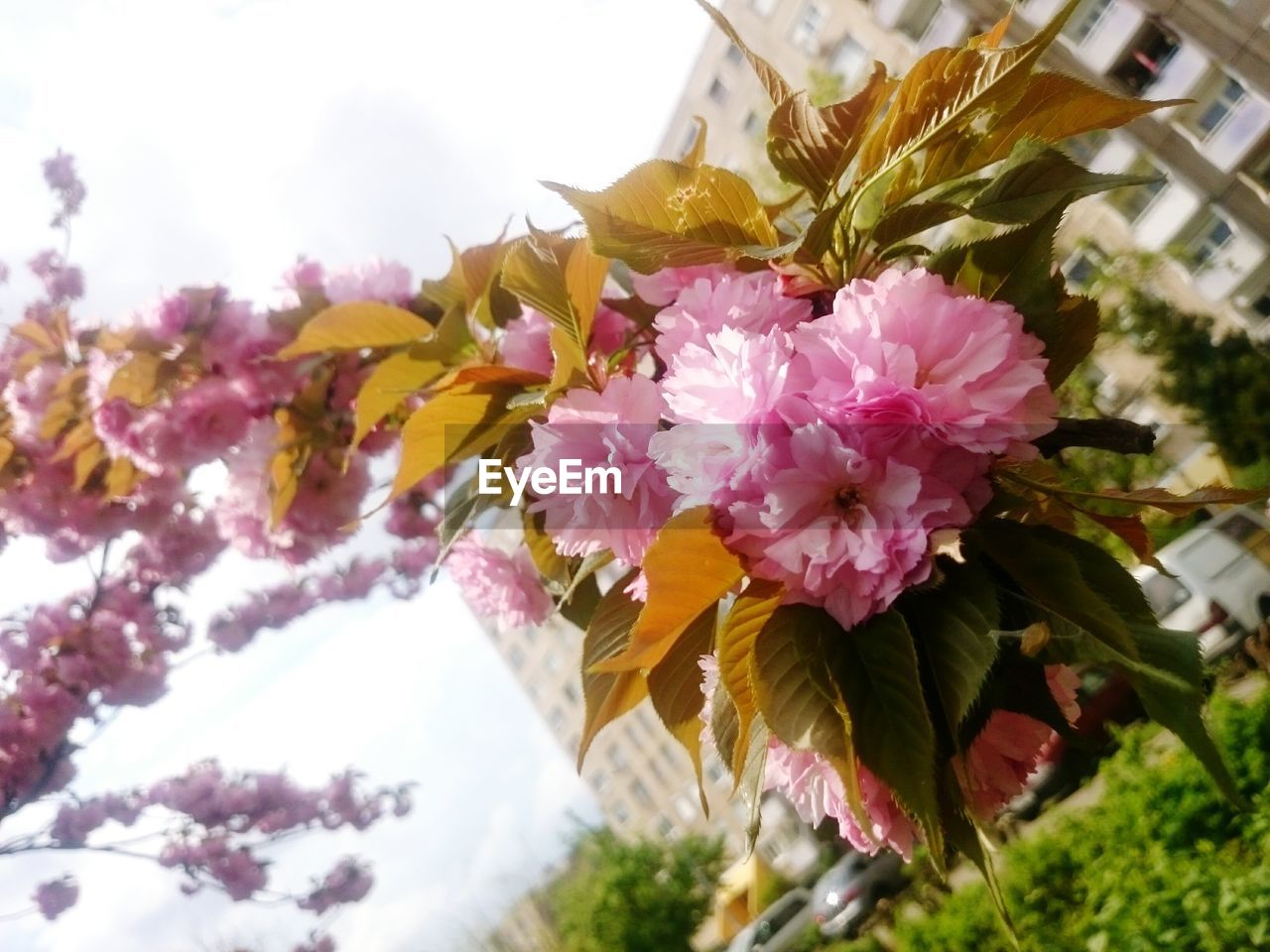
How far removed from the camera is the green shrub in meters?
0.86

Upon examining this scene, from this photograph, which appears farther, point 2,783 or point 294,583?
point 294,583

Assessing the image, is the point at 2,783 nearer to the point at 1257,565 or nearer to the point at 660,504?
the point at 660,504

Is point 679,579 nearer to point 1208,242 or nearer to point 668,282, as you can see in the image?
point 668,282

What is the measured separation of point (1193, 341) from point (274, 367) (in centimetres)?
763

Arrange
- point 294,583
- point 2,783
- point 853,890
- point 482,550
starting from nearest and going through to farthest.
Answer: point 482,550
point 2,783
point 294,583
point 853,890

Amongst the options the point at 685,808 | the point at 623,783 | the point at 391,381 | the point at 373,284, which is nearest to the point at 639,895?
the point at 685,808

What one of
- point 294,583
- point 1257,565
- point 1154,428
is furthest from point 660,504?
point 1257,565

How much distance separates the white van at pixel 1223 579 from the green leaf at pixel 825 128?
4072 mm

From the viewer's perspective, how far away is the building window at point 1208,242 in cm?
633

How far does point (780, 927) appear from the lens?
259 inches

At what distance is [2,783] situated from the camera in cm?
154

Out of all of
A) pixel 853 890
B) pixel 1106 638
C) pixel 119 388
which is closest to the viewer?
pixel 1106 638

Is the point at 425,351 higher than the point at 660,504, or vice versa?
the point at 425,351

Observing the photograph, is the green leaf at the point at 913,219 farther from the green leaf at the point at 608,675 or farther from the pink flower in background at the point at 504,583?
the pink flower in background at the point at 504,583
